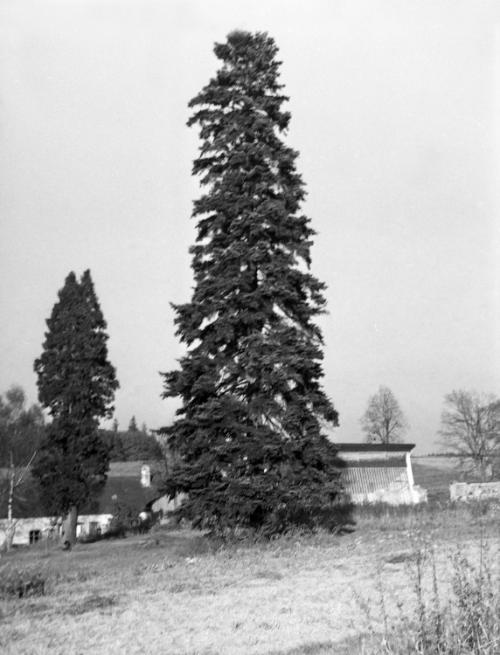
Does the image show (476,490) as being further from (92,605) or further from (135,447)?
(135,447)

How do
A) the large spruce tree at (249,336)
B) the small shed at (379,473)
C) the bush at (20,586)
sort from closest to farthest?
the bush at (20,586) < the large spruce tree at (249,336) < the small shed at (379,473)

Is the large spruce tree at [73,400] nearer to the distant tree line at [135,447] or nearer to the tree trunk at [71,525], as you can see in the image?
the tree trunk at [71,525]

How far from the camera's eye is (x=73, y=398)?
3297 cm

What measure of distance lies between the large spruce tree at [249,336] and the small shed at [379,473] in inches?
907

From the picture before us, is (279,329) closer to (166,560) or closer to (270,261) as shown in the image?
(270,261)

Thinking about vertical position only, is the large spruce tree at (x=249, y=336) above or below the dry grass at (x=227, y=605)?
above

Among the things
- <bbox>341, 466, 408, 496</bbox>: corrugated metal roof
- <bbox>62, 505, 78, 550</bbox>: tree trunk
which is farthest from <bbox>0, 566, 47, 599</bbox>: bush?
<bbox>341, 466, 408, 496</bbox>: corrugated metal roof

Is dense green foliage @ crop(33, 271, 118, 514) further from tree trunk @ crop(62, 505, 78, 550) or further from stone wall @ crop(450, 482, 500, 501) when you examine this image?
stone wall @ crop(450, 482, 500, 501)

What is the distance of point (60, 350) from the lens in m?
33.9

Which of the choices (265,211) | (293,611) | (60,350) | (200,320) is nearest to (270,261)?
(265,211)

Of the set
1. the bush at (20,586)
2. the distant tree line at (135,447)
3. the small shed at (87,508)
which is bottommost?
the small shed at (87,508)

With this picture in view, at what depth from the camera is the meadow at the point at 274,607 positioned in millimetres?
4547

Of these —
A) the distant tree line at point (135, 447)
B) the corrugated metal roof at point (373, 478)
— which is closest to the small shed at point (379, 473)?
the corrugated metal roof at point (373, 478)

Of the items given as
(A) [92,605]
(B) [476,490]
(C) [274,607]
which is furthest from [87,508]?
(C) [274,607]
